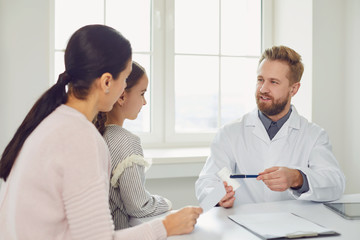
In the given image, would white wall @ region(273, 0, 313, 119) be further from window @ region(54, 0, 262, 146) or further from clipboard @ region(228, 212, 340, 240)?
clipboard @ region(228, 212, 340, 240)

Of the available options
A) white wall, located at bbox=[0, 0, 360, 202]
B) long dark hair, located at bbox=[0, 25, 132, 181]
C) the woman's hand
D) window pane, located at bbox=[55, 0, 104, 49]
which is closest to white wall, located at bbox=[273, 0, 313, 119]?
white wall, located at bbox=[0, 0, 360, 202]

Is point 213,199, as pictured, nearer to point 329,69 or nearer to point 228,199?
point 228,199

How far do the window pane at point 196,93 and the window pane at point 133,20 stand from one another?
27 centimetres

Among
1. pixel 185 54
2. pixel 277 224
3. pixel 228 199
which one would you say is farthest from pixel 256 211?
pixel 185 54

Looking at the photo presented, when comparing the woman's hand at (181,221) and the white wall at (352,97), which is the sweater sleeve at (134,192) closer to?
the woman's hand at (181,221)

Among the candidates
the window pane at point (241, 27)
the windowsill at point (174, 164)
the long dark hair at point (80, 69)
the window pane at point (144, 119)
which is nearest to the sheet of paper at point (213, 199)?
the long dark hair at point (80, 69)

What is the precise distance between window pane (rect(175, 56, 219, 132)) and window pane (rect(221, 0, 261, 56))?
0.18 meters

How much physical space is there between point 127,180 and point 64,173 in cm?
46

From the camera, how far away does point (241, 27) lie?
3000 millimetres

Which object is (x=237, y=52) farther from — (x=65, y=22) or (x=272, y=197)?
(x=272, y=197)

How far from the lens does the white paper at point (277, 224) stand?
1182 millimetres

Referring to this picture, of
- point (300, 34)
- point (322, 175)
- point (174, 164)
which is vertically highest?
point (300, 34)

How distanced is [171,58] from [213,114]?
1.65ft

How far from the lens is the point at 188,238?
3.87 feet
